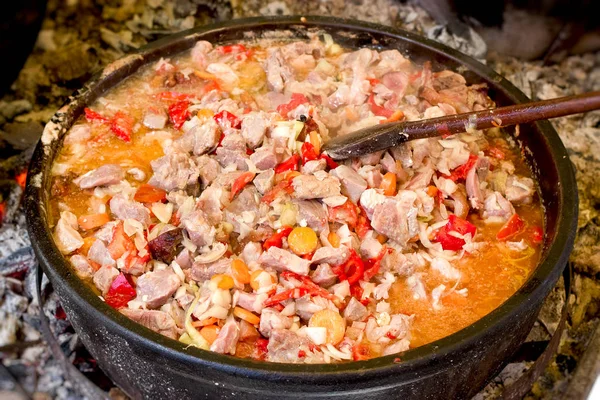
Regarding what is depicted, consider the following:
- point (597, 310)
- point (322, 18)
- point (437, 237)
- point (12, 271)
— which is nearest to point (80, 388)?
point (12, 271)

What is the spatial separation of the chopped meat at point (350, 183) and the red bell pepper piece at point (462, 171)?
19.1 inches

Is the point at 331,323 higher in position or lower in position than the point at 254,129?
lower

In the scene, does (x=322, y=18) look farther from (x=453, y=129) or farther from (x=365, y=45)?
(x=453, y=129)

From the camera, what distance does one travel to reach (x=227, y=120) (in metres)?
3.07

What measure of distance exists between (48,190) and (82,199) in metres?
0.15

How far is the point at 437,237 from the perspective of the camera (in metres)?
2.73

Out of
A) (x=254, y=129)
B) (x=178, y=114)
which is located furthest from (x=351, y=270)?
(x=178, y=114)

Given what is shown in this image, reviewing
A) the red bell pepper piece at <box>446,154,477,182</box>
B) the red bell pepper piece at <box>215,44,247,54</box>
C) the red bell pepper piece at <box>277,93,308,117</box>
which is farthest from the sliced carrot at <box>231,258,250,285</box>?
the red bell pepper piece at <box>215,44,247,54</box>

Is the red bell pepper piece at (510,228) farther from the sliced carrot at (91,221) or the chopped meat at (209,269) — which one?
the sliced carrot at (91,221)

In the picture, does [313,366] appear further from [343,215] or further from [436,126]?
[436,126]

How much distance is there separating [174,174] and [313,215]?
67 cm

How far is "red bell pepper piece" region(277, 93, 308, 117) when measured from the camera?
10.4 feet

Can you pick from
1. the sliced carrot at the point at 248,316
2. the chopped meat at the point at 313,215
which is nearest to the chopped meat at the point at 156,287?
the sliced carrot at the point at 248,316

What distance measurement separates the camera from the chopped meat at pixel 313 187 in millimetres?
2648
